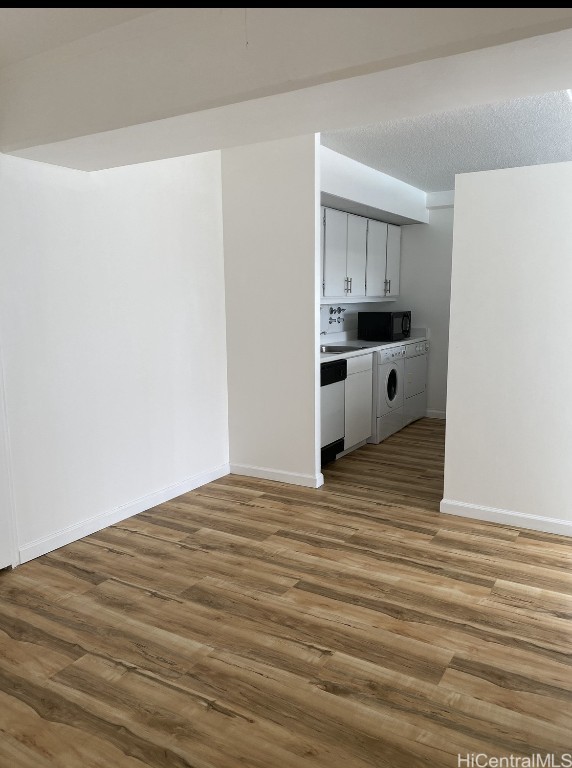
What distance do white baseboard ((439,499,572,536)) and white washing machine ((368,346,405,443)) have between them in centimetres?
183

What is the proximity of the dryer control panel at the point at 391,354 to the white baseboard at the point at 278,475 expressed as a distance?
1621 mm

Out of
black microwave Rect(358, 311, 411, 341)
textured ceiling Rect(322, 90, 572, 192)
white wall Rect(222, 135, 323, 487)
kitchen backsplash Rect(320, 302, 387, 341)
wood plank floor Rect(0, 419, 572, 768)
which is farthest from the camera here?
black microwave Rect(358, 311, 411, 341)

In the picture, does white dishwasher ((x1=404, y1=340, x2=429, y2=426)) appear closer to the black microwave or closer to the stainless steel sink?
the black microwave

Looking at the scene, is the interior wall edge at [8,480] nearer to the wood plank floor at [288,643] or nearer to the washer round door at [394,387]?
the wood plank floor at [288,643]

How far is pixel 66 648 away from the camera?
2389 millimetres

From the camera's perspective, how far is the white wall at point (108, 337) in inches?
123

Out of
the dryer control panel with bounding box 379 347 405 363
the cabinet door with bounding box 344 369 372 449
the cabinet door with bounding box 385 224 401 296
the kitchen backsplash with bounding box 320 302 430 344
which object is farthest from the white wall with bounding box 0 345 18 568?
the cabinet door with bounding box 385 224 401 296

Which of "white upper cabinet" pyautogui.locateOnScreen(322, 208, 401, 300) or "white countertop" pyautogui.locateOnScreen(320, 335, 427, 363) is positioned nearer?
"white countertop" pyautogui.locateOnScreen(320, 335, 427, 363)

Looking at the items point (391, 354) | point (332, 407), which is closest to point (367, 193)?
point (391, 354)

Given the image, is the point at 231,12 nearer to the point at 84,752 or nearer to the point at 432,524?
the point at 84,752

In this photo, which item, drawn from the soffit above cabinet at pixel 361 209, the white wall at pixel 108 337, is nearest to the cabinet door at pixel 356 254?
the soffit above cabinet at pixel 361 209

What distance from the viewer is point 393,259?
22.5ft

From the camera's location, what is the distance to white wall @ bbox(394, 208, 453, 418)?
6.81 m


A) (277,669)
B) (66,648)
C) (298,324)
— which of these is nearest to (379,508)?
(298,324)
